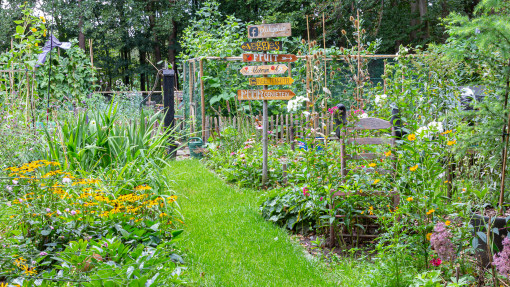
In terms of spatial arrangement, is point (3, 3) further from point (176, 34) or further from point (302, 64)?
point (302, 64)

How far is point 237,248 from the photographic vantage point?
3898 mm

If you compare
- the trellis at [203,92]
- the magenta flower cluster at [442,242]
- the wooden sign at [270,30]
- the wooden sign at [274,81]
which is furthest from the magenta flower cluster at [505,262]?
the trellis at [203,92]

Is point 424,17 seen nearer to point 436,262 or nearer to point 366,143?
point 366,143

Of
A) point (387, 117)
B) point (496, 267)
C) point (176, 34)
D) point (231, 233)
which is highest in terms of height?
point (176, 34)

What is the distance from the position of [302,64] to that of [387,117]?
5674 millimetres

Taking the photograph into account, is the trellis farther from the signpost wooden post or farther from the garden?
the garden

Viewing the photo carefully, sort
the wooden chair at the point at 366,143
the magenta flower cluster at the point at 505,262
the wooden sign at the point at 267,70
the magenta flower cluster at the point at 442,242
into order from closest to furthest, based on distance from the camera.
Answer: the magenta flower cluster at the point at 505,262, the magenta flower cluster at the point at 442,242, the wooden chair at the point at 366,143, the wooden sign at the point at 267,70

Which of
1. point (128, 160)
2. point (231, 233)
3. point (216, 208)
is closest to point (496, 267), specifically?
point (231, 233)

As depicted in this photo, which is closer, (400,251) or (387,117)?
(400,251)

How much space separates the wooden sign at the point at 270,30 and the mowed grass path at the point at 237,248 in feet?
7.72

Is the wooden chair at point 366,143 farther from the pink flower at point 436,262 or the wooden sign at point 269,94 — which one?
the wooden sign at point 269,94

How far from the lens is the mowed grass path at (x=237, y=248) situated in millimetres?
3283

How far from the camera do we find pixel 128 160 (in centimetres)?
457

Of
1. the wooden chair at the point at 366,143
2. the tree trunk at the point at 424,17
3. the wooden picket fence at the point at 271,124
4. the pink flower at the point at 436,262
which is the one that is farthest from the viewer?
the tree trunk at the point at 424,17
